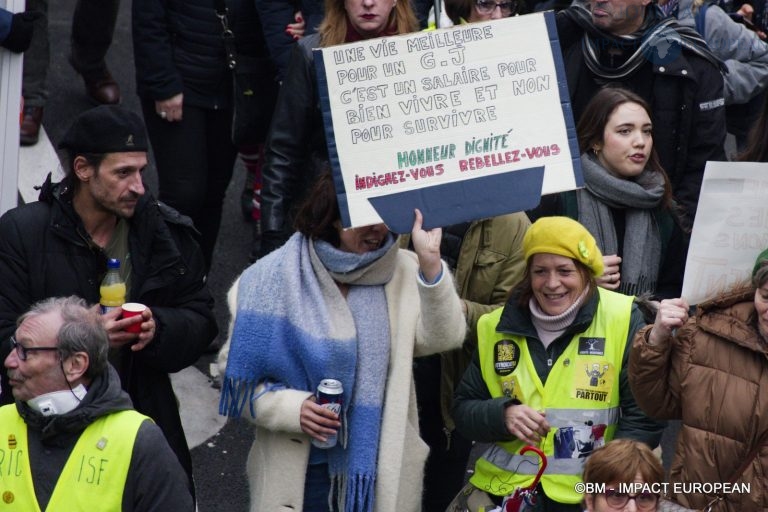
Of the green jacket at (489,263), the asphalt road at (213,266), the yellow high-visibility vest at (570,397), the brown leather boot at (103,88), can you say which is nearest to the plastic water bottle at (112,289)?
the green jacket at (489,263)

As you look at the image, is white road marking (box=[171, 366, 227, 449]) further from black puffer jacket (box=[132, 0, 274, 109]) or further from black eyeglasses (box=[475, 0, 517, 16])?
black eyeglasses (box=[475, 0, 517, 16])

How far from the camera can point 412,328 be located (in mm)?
5168

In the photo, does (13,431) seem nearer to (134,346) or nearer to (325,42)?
(134,346)

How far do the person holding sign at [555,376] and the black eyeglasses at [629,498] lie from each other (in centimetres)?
57

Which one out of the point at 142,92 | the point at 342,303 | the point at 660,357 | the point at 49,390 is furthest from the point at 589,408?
the point at 142,92

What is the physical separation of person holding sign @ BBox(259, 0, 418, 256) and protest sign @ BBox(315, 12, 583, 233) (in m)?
0.88

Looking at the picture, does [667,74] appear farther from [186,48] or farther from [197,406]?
[197,406]

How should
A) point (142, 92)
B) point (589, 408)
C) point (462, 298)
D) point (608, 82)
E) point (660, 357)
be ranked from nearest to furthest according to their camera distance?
1. point (660, 357)
2. point (589, 408)
3. point (462, 298)
4. point (608, 82)
5. point (142, 92)

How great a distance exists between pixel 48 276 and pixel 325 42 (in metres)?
1.53

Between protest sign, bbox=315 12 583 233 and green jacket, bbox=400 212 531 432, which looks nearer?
protest sign, bbox=315 12 583 233

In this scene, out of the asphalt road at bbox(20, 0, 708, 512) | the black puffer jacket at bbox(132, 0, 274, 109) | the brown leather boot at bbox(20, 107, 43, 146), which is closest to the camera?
the asphalt road at bbox(20, 0, 708, 512)

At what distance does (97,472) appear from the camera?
4.35 meters

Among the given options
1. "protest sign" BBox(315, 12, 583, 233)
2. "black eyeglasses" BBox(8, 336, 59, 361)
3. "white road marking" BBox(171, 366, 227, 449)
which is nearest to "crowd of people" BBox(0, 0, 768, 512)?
"black eyeglasses" BBox(8, 336, 59, 361)

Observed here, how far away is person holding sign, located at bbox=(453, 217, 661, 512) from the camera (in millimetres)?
5090
